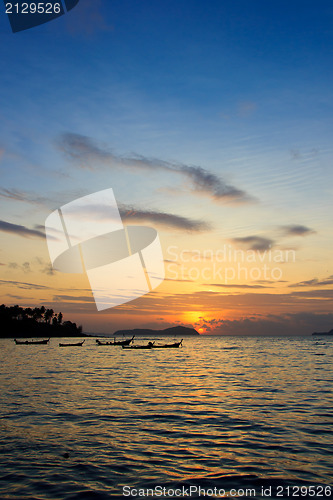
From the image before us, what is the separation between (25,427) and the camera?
63.3ft

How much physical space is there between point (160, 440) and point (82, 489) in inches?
238

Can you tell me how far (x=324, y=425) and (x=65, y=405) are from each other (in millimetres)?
16566

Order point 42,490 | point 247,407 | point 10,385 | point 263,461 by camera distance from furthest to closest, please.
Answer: point 10,385 → point 247,407 → point 263,461 → point 42,490

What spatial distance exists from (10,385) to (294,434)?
27.1 m

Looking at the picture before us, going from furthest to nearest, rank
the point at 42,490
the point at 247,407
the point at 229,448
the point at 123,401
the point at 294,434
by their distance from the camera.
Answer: the point at 123,401
the point at 247,407
the point at 294,434
the point at 229,448
the point at 42,490

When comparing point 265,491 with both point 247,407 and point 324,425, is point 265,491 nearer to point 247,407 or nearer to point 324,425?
point 324,425

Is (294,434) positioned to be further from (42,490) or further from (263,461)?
(42,490)

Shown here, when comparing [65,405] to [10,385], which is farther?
[10,385]

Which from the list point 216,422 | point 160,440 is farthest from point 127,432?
point 216,422

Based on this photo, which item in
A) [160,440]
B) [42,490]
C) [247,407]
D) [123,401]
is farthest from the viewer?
[123,401]

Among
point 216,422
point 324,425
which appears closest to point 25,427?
point 216,422

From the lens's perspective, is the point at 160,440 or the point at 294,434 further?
the point at 294,434

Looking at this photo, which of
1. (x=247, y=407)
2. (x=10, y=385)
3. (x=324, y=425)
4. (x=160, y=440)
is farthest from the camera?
(x=10, y=385)

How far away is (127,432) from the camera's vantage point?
18578mm
